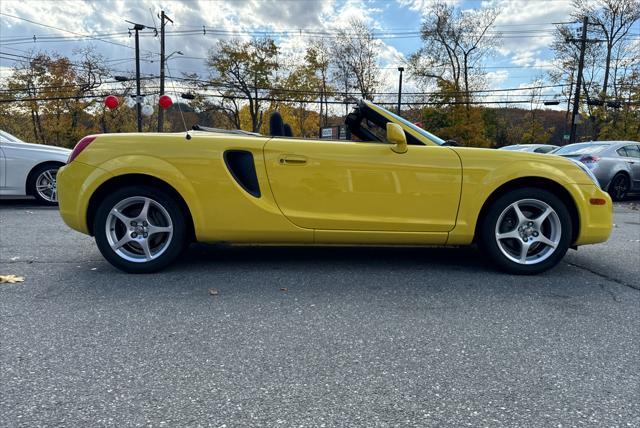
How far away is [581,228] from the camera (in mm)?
3561

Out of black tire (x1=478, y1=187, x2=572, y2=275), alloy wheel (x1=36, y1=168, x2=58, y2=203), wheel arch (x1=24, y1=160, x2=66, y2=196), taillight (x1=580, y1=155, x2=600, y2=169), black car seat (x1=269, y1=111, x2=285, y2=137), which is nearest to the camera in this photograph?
black tire (x1=478, y1=187, x2=572, y2=275)

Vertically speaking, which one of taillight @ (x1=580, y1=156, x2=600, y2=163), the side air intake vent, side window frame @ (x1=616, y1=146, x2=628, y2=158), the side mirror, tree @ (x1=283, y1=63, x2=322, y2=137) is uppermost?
tree @ (x1=283, y1=63, x2=322, y2=137)

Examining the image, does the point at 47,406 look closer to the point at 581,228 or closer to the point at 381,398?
the point at 381,398

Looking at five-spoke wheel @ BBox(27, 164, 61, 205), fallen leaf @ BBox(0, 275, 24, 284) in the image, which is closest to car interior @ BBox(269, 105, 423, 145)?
fallen leaf @ BBox(0, 275, 24, 284)

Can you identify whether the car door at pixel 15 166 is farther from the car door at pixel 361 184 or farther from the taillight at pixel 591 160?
the taillight at pixel 591 160

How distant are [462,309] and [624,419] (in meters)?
1.19

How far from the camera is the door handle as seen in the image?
340 centimetres

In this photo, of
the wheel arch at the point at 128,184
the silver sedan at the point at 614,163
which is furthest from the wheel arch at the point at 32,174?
the silver sedan at the point at 614,163

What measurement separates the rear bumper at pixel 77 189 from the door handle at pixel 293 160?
4.65 feet

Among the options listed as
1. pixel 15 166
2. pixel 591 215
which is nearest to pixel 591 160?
pixel 591 215

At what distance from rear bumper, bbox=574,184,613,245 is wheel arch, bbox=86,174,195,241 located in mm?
3234

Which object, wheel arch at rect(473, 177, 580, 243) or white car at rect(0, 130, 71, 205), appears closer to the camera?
wheel arch at rect(473, 177, 580, 243)

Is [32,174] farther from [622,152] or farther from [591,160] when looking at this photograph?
[622,152]

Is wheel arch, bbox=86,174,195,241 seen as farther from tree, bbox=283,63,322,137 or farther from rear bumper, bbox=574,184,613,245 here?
tree, bbox=283,63,322,137
